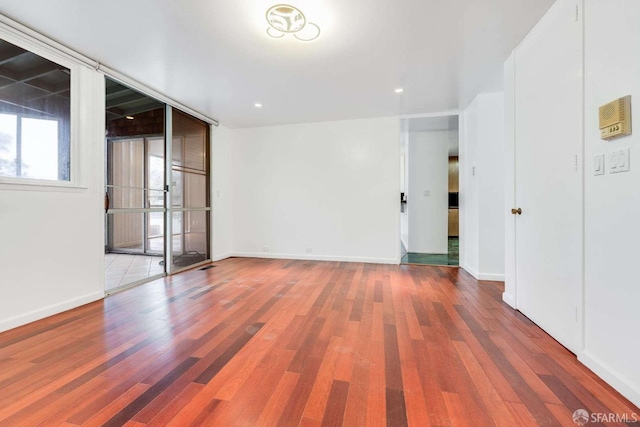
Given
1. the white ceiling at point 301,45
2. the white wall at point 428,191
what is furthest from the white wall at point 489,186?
the white wall at point 428,191

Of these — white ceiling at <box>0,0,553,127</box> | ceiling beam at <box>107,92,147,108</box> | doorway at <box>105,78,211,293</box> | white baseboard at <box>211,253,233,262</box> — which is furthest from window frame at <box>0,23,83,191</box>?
white baseboard at <box>211,253,233,262</box>

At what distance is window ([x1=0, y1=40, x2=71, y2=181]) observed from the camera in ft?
7.37

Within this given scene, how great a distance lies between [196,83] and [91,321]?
2.81 meters

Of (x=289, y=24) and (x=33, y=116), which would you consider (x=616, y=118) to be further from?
(x=33, y=116)

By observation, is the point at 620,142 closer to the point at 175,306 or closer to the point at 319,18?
the point at 319,18

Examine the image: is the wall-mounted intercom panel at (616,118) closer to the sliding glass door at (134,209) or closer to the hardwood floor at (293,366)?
the hardwood floor at (293,366)

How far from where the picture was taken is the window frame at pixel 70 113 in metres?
2.23

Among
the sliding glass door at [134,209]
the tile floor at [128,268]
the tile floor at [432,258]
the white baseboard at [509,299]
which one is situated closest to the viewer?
the white baseboard at [509,299]

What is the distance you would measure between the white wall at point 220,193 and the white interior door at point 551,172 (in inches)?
181

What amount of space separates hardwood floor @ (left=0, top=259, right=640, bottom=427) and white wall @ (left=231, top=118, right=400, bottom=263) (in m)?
2.02

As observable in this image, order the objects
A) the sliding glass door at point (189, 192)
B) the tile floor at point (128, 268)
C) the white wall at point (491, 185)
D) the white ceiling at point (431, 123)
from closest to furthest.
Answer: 1. the tile floor at point (128, 268)
2. the white wall at point (491, 185)
3. the sliding glass door at point (189, 192)
4. the white ceiling at point (431, 123)

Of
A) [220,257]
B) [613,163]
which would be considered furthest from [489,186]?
[220,257]

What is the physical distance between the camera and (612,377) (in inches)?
57.9

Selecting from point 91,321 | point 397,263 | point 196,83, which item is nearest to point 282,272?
point 397,263
